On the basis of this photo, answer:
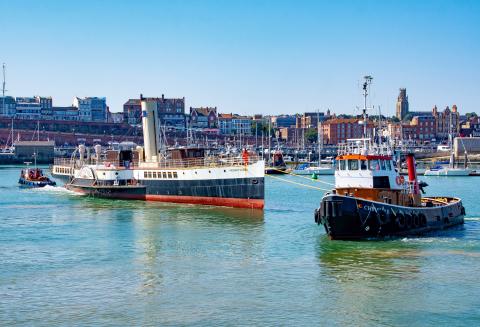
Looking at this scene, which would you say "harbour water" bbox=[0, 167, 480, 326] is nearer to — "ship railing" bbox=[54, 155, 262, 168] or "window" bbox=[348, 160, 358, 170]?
"window" bbox=[348, 160, 358, 170]

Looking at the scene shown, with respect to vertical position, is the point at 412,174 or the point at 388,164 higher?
the point at 388,164

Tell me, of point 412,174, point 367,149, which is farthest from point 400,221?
point 412,174

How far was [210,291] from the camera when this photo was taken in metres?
28.5

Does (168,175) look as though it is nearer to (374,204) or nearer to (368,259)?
(374,204)

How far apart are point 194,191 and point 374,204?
25029mm

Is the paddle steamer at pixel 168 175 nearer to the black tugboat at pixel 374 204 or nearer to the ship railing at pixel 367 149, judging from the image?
the ship railing at pixel 367 149

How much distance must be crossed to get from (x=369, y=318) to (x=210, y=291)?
6338 millimetres

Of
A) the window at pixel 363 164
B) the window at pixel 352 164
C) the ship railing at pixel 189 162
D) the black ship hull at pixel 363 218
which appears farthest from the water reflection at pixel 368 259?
the ship railing at pixel 189 162

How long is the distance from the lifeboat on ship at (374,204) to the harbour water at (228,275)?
874mm

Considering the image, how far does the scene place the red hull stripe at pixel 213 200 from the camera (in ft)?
184

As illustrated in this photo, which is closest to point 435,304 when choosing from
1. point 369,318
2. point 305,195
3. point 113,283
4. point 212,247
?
point 369,318

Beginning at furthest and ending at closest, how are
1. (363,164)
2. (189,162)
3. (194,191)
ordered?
(189,162) < (194,191) < (363,164)

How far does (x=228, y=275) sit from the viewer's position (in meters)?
31.2

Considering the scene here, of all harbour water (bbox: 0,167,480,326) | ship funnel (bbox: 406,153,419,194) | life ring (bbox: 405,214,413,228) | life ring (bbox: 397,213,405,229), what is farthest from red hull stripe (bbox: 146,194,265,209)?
life ring (bbox: 397,213,405,229)
